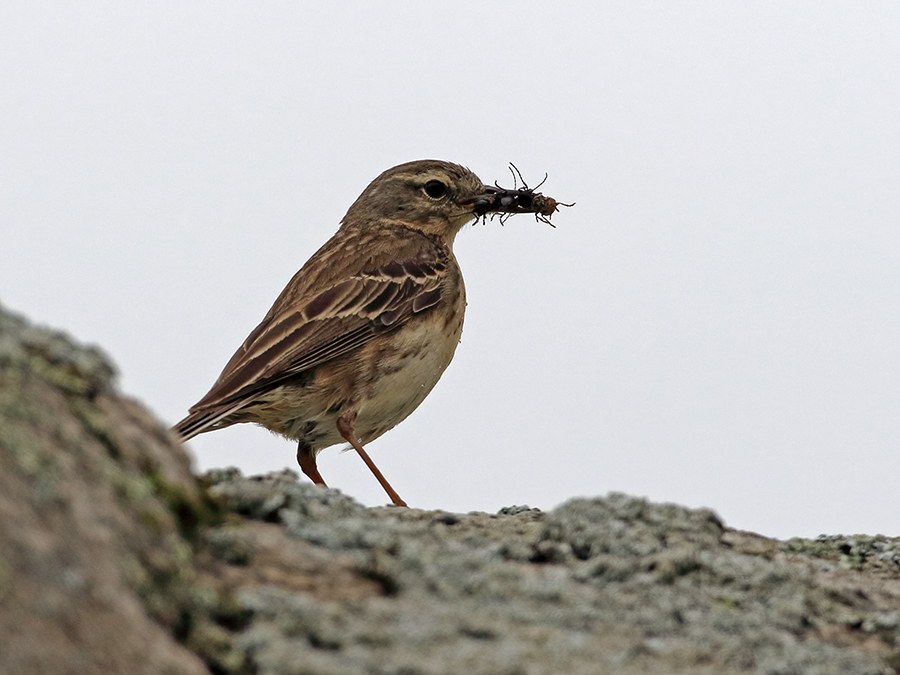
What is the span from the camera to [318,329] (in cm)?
823

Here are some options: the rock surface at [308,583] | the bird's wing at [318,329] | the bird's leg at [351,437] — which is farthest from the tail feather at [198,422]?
the rock surface at [308,583]

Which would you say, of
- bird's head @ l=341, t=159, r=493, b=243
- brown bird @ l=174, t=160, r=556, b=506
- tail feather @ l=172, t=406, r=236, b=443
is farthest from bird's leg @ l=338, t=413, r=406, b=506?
bird's head @ l=341, t=159, r=493, b=243

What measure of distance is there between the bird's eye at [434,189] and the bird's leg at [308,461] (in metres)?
2.83

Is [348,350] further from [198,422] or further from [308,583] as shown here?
[308,583]

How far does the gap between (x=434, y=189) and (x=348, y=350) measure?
2533 mm

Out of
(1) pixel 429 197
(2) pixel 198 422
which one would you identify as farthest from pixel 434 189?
(2) pixel 198 422

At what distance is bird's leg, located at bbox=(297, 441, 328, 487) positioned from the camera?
8555 mm

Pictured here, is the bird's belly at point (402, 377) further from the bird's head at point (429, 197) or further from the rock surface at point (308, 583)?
the rock surface at point (308, 583)

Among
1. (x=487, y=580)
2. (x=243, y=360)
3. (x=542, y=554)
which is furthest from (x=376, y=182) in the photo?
(x=487, y=580)

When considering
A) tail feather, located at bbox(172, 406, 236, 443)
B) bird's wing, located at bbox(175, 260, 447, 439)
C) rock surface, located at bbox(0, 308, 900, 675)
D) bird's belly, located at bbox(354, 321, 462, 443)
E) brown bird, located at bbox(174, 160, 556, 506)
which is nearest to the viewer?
rock surface, located at bbox(0, 308, 900, 675)

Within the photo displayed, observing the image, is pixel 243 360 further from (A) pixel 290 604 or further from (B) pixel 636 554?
(A) pixel 290 604

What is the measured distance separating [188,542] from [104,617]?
683 mm

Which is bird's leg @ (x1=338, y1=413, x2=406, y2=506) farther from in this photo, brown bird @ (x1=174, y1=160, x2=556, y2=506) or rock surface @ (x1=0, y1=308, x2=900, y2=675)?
rock surface @ (x1=0, y1=308, x2=900, y2=675)

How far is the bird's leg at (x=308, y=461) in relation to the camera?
8.55 metres
